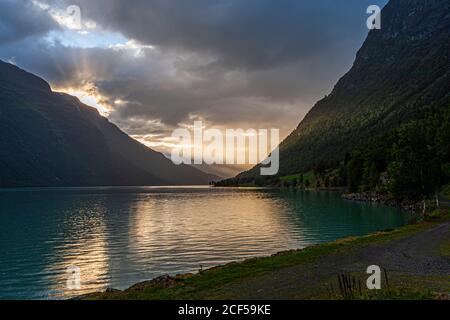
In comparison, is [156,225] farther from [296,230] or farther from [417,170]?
[417,170]

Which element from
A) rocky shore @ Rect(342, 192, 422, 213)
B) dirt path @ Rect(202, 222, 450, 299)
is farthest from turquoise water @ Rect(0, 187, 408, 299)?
dirt path @ Rect(202, 222, 450, 299)

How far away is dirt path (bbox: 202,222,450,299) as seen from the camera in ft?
86.7

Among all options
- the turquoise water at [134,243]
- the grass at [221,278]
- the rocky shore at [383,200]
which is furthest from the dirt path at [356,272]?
the rocky shore at [383,200]

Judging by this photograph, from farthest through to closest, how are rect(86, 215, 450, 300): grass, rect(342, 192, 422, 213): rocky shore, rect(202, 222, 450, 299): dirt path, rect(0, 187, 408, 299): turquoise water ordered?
rect(342, 192, 422, 213): rocky shore
rect(0, 187, 408, 299): turquoise water
rect(86, 215, 450, 300): grass
rect(202, 222, 450, 299): dirt path

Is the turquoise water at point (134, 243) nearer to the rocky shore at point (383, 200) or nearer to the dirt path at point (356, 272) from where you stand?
the rocky shore at point (383, 200)

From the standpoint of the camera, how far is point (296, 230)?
76.4m

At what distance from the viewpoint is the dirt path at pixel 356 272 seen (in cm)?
2642

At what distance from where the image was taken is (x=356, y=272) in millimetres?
31453

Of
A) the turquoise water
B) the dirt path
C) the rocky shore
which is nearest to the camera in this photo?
the dirt path

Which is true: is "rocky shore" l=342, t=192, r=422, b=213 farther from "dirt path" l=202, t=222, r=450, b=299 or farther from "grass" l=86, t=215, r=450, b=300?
"grass" l=86, t=215, r=450, b=300

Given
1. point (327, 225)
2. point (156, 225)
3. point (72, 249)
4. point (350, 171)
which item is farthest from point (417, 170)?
point (350, 171)

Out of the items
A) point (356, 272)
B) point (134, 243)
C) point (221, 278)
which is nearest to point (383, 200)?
point (134, 243)

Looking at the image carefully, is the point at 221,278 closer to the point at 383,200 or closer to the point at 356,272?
the point at 356,272
